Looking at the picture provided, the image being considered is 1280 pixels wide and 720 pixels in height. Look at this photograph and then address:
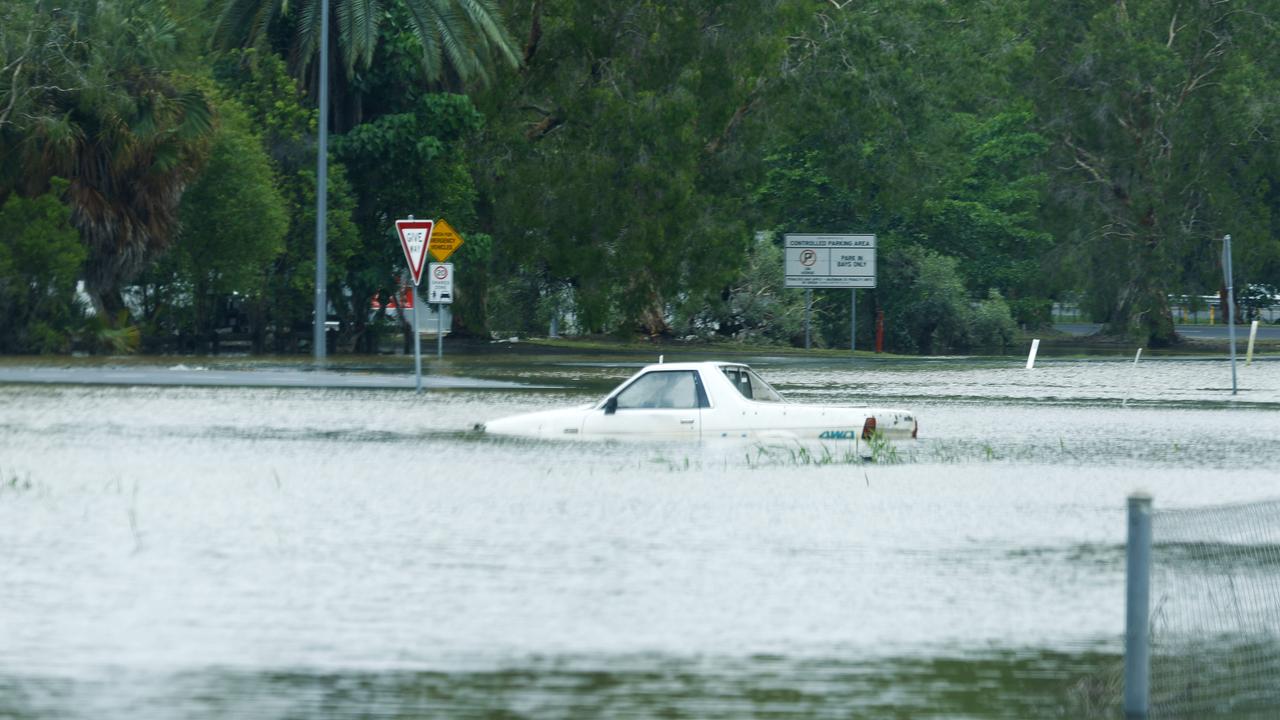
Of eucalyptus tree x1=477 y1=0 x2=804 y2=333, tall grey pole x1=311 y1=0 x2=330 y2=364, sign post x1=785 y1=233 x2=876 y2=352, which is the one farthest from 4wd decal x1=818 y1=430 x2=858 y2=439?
sign post x1=785 y1=233 x2=876 y2=352

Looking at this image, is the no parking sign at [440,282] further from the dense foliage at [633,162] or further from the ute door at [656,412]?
the ute door at [656,412]

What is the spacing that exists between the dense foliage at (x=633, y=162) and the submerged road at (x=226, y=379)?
23.1 feet

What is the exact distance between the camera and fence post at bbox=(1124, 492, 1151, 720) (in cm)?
812

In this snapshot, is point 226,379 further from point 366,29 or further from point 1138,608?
point 1138,608

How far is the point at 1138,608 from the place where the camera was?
8.23m

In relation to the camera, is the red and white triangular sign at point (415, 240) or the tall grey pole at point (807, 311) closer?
the red and white triangular sign at point (415, 240)

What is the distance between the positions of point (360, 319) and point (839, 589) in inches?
1494

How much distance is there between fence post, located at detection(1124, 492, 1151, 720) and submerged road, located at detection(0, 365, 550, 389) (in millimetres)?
25681

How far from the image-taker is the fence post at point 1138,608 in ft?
26.7

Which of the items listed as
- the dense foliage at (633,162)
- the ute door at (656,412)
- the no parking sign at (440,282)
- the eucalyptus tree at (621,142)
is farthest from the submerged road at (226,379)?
the eucalyptus tree at (621,142)

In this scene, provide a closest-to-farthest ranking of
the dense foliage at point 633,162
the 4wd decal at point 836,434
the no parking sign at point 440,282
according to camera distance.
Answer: the 4wd decal at point 836,434
the no parking sign at point 440,282
the dense foliage at point 633,162

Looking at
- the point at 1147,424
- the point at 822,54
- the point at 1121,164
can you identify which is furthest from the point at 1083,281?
the point at 1147,424

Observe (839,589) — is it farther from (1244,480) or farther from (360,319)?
(360,319)

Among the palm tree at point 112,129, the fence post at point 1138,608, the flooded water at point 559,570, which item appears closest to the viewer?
the fence post at point 1138,608
